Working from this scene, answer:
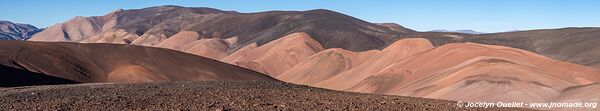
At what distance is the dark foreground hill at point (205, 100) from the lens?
1395 cm

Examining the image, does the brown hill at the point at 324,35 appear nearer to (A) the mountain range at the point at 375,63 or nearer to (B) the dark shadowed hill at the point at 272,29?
(B) the dark shadowed hill at the point at 272,29

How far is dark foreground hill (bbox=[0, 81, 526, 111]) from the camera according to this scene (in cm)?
1395

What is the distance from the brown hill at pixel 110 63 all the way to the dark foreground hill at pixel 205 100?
29.4 m

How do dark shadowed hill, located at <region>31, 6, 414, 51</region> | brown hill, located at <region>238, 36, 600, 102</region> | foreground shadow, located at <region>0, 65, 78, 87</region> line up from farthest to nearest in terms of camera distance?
dark shadowed hill, located at <region>31, 6, 414, 51</region> → foreground shadow, located at <region>0, 65, 78, 87</region> → brown hill, located at <region>238, 36, 600, 102</region>

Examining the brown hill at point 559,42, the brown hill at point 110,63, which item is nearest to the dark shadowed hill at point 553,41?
the brown hill at point 559,42

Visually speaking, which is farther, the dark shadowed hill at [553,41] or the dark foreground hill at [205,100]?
the dark shadowed hill at [553,41]

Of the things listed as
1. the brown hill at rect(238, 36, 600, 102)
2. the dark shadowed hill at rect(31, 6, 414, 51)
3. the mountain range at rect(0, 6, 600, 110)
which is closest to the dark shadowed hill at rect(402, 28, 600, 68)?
the mountain range at rect(0, 6, 600, 110)

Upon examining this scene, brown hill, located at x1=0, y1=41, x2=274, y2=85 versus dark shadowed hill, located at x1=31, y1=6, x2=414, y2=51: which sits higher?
brown hill, located at x1=0, y1=41, x2=274, y2=85

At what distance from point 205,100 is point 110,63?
1504 inches

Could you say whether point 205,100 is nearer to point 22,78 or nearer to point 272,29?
point 22,78

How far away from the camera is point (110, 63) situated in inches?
2007

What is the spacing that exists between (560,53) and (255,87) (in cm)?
8069

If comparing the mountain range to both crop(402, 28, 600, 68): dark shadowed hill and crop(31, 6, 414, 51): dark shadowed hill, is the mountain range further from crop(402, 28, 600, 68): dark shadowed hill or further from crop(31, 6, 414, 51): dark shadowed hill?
crop(31, 6, 414, 51): dark shadowed hill

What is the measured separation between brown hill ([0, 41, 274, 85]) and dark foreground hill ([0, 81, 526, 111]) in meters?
29.4
